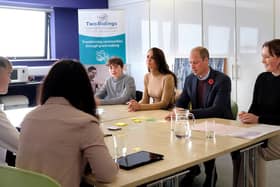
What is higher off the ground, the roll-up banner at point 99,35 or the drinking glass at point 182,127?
the roll-up banner at point 99,35

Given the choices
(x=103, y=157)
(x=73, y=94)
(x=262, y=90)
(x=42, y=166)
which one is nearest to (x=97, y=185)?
(x=103, y=157)

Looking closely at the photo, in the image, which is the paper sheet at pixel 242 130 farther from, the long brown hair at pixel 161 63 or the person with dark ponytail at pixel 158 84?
the long brown hair at pixel 161 63

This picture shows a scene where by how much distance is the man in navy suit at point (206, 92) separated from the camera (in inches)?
110

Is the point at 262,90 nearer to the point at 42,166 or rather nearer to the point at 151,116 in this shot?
the point at 151,116

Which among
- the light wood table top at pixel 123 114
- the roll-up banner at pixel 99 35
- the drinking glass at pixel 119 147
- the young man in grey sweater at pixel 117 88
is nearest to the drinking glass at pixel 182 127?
the drinking glass at pixel 119 147

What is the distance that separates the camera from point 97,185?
1431 mm

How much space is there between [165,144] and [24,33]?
463cm

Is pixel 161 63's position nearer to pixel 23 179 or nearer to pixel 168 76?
pixel 168 76

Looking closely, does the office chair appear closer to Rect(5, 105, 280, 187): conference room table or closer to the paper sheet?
Rect(5, 105, 280, 187): conference room table

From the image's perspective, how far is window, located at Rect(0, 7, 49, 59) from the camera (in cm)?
563

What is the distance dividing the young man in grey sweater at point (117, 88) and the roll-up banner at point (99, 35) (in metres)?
1.81

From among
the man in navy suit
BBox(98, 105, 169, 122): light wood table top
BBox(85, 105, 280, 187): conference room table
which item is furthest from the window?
the man in navy suit

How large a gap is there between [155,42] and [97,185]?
455 centimetres

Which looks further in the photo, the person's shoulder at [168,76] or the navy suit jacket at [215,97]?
the person's shoulder at [168,76]
